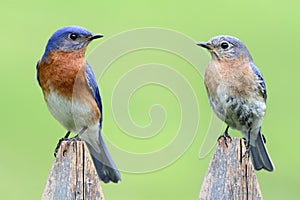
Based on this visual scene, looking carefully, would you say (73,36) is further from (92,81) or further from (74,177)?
(74,177)

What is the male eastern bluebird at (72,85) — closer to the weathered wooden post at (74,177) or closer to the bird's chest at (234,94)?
the bird's chest at (234,94)

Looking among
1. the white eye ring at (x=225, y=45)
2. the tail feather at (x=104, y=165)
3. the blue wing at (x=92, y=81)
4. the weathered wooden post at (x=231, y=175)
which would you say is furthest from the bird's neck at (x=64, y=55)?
the weathered wooden post at (x=231, y=175)

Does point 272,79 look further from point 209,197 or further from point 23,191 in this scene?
point 209,197

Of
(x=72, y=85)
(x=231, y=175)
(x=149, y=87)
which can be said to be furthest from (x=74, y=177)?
(x=149, y=87)

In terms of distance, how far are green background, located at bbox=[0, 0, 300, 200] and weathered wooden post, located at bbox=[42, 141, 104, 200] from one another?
4605 mm

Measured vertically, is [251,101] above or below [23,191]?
above

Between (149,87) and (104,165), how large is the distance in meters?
6.18

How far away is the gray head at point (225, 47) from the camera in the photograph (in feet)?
24.9

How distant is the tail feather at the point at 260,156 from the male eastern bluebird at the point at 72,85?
4.24ft

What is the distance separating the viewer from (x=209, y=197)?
577 centimetres

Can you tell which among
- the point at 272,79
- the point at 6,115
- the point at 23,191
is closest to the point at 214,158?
the point at 23,191

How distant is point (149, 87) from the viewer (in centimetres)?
1306

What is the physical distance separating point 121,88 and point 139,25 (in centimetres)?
766

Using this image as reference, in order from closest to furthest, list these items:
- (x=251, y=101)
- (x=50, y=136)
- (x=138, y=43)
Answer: (x=251, y=101), (x=138, y=43), (x=50, y=136)
